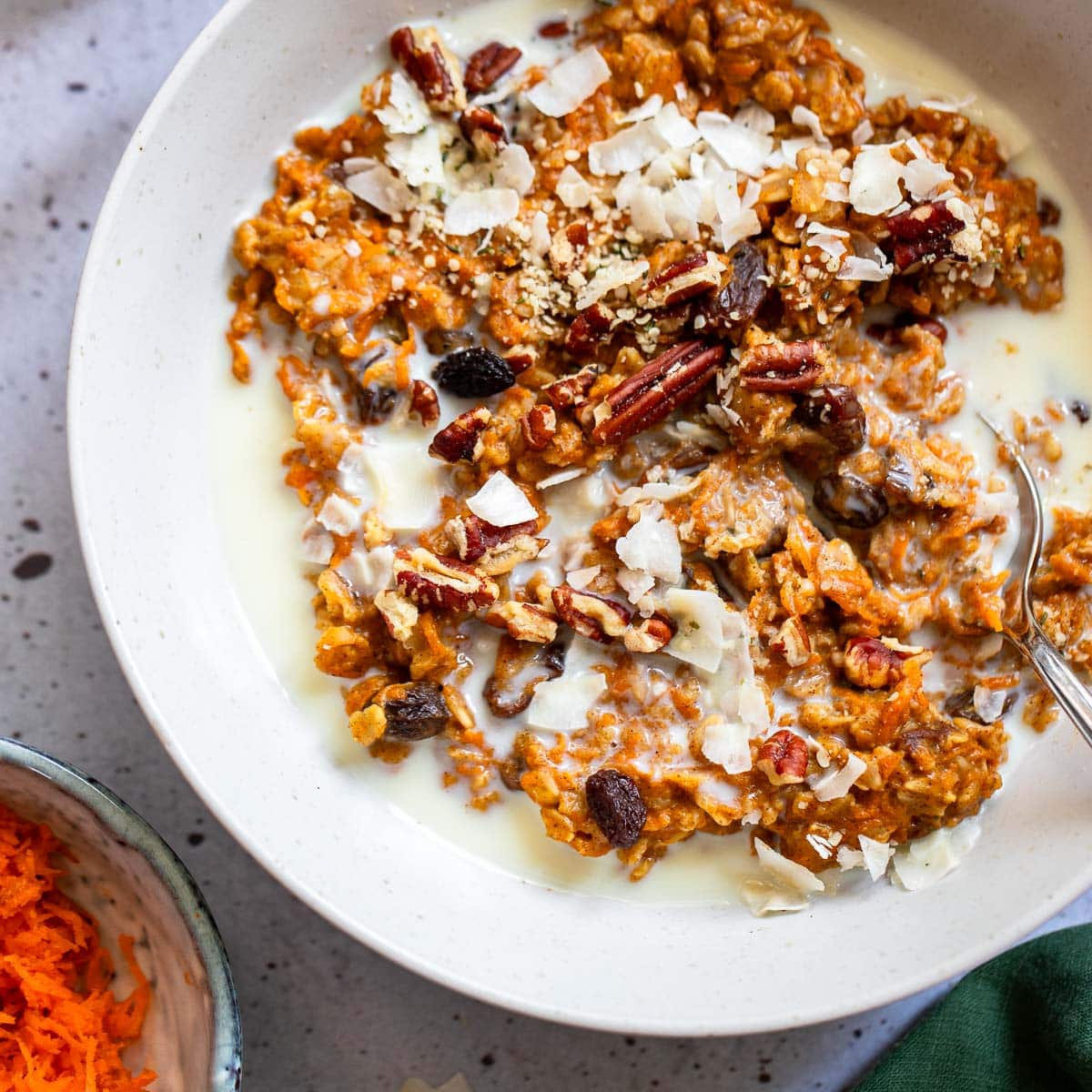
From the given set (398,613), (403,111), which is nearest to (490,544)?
(398,613)

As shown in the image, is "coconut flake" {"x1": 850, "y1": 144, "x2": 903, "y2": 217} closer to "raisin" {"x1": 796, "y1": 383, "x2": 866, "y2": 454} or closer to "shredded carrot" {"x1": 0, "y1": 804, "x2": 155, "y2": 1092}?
"raisin" {"x1": 796, "y1": 383, "x2": 866, "y2": 454}

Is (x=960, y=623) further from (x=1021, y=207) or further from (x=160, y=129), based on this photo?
(x=160, y=129)

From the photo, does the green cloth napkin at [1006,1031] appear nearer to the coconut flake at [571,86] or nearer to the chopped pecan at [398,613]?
the chopped pecan at [398,613]

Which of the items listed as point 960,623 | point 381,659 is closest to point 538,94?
point 381,659

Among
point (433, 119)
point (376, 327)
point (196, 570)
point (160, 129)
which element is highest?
point (433, 119)

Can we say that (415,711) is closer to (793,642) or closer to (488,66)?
(793,642)

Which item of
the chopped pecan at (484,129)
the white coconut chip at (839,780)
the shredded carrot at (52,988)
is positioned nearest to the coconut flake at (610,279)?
the chopped pecan at (484,129)
